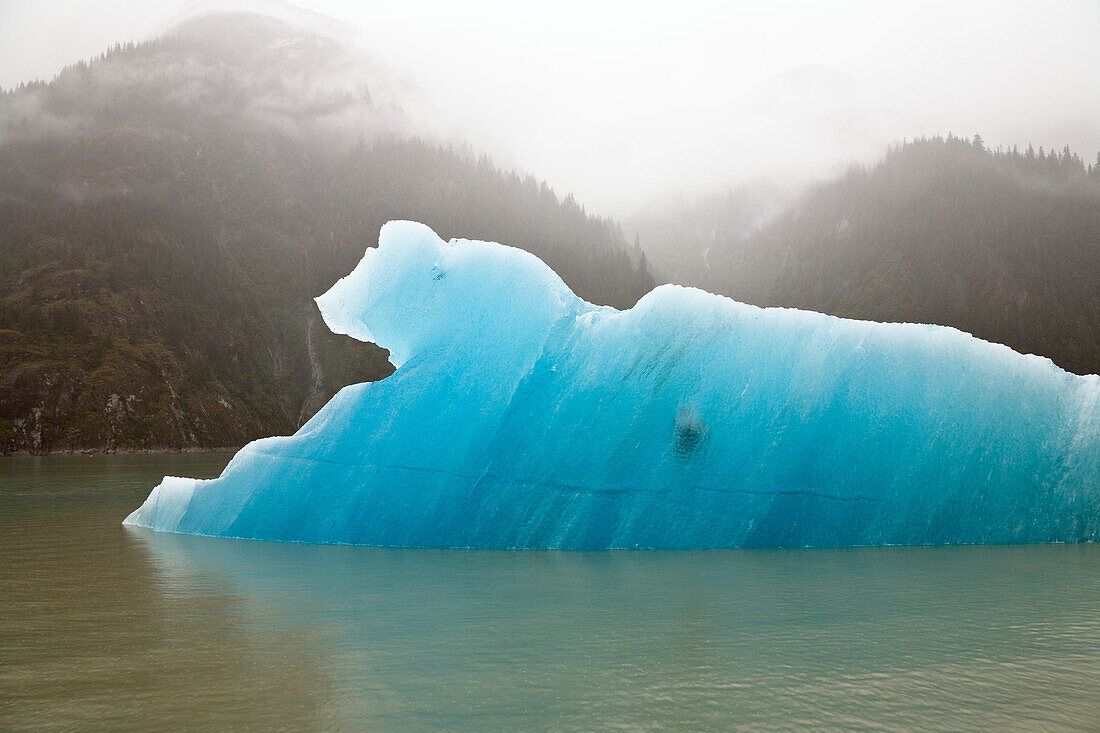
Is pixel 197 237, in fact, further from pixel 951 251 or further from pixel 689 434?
pixel 689 434

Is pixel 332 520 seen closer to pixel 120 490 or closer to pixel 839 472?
pixel 839 472

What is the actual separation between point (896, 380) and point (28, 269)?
110 meters

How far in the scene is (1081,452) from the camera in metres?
10.1

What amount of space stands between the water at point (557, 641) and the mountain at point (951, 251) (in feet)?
338

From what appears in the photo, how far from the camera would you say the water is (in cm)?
425

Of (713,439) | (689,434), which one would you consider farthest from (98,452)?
(713,439)

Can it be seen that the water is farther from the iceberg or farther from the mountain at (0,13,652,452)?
the mountain at (0,13,652,452)

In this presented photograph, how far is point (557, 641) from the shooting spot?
570 centimetres

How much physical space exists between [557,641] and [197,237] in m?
131

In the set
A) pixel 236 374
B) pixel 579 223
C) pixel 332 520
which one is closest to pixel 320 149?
pixel 579 223

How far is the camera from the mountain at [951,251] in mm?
109294

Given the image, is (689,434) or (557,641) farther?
(689,434)

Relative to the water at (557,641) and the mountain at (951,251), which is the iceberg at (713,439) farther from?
→ the mountain at (951,251)

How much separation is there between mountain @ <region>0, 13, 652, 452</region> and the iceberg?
3101 inches
